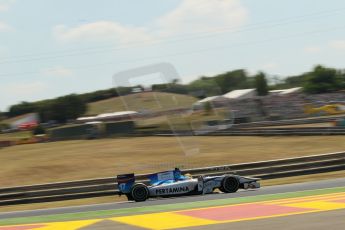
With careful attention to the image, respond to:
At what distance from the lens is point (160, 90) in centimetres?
1670

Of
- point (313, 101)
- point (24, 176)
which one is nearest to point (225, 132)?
point (24, 176)

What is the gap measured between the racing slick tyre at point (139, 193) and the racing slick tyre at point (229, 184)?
1838 mm

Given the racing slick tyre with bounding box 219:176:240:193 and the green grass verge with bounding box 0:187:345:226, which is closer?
the green grass verge with bounding box 0:187:345:226

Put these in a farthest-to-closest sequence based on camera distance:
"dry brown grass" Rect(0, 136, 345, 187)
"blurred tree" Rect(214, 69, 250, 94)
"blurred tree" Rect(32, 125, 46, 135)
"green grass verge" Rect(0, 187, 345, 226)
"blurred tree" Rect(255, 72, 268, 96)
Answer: "blurred tree" Rect(214, 69, 250, 94) < "blurred tree" Rect(255, 72, 268, 96) < "blurred tree" Rect(32, 125, 46, 135) < "dry brown grass" Rect(0, 136, 345, 187) < "green grass verge" Rect(0, 187, 345, 226)

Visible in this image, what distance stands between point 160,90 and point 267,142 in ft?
48.3

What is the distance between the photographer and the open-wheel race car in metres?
12.9

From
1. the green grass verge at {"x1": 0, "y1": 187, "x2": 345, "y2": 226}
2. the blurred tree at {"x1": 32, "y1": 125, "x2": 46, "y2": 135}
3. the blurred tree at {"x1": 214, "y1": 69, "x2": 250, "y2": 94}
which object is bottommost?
the green grass verge at {"x1": 0, "y1": 187, "x2": 345, "y2": 226}

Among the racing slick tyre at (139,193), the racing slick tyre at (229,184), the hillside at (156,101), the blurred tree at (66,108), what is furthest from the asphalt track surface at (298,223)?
the blurred tree at (66,108)

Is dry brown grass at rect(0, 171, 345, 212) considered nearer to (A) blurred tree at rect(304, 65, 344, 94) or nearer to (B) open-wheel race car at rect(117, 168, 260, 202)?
(B) open-wheel race car at rect(117, 168, 260, 202)

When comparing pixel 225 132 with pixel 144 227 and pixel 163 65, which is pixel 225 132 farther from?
pixel 144 227

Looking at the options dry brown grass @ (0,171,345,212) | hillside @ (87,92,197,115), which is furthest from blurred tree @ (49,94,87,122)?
dry brown grass @ (0,171,345,212)

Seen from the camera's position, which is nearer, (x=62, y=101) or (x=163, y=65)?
(x=163, y=65)

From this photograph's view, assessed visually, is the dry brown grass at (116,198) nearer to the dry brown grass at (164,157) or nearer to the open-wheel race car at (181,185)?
the open-wheel race car at (181,185)

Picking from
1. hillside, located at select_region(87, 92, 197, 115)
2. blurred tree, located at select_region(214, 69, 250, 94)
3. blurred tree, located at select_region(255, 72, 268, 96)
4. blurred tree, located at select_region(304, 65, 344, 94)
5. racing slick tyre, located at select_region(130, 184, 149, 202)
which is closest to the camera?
racing slick tyre, located at select_region(130, 184, 149, 202)
